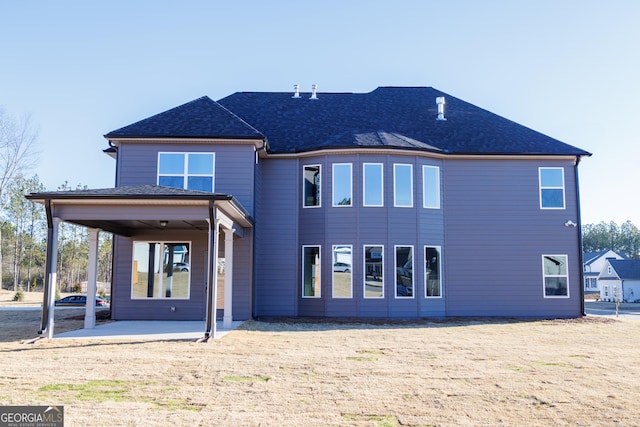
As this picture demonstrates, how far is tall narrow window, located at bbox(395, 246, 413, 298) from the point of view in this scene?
1495 cm

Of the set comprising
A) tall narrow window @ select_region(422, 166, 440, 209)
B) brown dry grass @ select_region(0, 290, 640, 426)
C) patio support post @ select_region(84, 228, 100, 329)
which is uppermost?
tall narrow window @ select_region(422, 166, 440, 209)

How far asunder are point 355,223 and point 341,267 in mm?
1398

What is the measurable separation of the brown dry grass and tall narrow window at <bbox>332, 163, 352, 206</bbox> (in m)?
5.07

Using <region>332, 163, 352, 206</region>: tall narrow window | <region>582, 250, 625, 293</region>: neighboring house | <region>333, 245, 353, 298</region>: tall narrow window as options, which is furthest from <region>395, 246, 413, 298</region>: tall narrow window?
<region>582, 250, 625, 293</region>: neighboring house

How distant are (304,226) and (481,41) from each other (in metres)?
7.64

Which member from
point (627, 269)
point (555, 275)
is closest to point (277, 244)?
point (555, 275)

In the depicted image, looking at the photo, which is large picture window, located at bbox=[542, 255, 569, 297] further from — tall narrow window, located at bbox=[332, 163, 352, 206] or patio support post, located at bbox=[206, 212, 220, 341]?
patio support post, located at bbox=[206, 212, 220, 341]

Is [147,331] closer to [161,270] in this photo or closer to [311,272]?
[161,270]

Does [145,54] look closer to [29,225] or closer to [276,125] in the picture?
[276,125]

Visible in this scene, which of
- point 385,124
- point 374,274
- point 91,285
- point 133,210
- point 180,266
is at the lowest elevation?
point 91,285

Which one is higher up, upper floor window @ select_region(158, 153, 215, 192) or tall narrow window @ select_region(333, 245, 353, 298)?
upper floor window @ select_region(158, 153, 215, 192)

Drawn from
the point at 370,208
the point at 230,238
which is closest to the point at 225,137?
the point at 230,238

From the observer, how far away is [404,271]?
49.2 ft

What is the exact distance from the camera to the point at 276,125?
17.6 m
